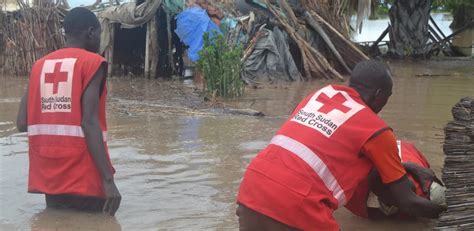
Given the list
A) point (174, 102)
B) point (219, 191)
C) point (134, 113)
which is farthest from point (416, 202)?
point (174, 102)

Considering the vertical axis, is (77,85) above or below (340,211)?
above

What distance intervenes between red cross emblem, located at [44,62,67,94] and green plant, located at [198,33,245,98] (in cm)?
584

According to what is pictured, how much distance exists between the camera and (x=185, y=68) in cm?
1473

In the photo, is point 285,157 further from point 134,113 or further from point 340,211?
point 134,113

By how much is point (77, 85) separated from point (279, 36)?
9.50 metres

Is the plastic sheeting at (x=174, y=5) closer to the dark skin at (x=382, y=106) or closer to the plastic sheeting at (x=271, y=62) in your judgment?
the plastic sheeting at (x=271, y=62)

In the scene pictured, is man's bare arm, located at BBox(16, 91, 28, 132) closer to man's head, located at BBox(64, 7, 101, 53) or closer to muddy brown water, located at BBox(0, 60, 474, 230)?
man's head, located at BBox(64, 7, 101, 53)

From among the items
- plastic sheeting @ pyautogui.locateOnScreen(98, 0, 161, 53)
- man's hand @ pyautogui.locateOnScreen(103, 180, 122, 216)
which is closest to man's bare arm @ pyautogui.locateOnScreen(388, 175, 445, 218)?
man's hand @ pyautogui.locateOnScreen(103, 180, 122, 216)

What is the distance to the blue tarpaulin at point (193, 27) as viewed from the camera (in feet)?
40.2

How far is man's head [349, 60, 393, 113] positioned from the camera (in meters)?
2.79

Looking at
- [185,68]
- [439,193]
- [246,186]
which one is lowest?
[185,68]

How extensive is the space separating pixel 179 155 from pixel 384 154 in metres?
3.20

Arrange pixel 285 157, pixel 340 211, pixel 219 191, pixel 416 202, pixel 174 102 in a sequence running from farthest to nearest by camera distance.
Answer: pixel 174 102 < pixel 219 191 < pixel 340 211 < pixel 416 202 < pixel 285 157

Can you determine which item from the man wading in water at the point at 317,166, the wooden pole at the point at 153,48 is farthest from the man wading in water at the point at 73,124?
the wooden pole at the point at 153,48
